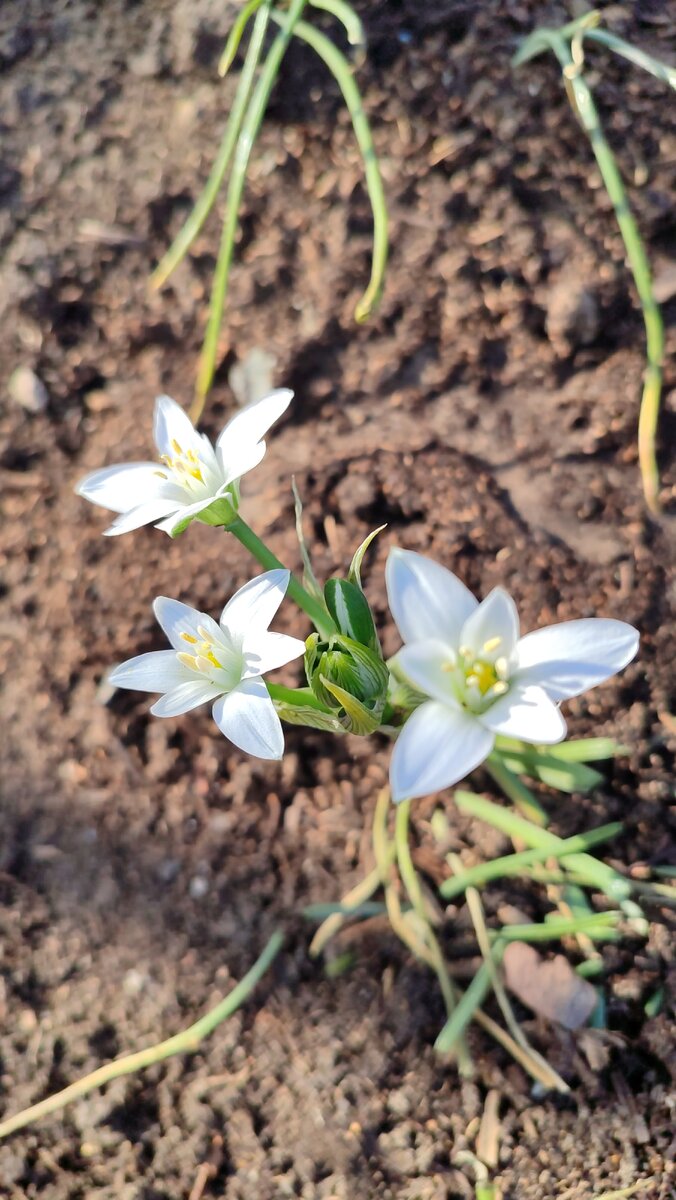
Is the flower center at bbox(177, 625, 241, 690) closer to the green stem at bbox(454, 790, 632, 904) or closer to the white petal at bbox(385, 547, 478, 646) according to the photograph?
the white petal at bbox(385, 547, 478, 646)

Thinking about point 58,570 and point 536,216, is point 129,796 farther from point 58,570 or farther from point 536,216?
point 536,216

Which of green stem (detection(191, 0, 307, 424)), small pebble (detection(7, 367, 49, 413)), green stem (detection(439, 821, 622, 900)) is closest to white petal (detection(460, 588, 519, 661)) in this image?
green stem (detection(439, 821, 622, 900))

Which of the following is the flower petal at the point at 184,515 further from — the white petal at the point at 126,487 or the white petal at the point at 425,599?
the white petal at the point at 425,599

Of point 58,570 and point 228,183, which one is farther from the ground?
point 228,183

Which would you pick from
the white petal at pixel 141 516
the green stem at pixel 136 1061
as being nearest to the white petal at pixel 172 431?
the white petal at pixel 141 516

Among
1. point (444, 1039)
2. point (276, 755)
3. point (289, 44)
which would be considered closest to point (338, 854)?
point (444, 1039)

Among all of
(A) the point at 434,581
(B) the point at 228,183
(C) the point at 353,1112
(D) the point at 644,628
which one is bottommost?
(C) the point at 353,1112
